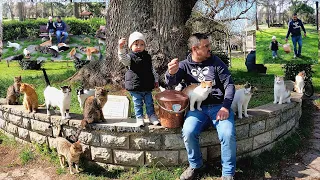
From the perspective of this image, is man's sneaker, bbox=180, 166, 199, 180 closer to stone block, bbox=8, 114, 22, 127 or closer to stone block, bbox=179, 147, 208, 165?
stone block, bbox=179, 147, 208, 165

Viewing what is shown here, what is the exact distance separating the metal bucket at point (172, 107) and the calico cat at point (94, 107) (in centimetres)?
67

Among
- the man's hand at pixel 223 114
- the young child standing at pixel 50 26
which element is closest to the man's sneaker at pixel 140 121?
the man's hand at pixel 223 114

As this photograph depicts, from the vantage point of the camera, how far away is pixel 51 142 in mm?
4238

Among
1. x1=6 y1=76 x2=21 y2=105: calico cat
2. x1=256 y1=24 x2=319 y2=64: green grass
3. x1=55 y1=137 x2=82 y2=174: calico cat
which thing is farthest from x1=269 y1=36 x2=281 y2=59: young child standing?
x1=6 y1=76 x2=21 y2=105: calico cat

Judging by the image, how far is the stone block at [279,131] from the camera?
14.4ft

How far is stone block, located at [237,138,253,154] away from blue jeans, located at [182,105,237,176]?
2.06 feet

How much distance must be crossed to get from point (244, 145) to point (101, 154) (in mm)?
1738

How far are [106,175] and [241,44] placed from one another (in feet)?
19.9

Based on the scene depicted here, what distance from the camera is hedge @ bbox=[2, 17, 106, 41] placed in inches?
256

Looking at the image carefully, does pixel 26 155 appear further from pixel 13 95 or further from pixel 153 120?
pixel 153 120

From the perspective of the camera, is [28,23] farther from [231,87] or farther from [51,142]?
[231,87]

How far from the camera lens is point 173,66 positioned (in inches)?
136

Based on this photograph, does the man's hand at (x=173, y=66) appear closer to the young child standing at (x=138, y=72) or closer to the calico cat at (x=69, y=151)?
the young child standing at (x=138, y=72)

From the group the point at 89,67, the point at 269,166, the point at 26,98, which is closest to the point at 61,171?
the point at 26,98
